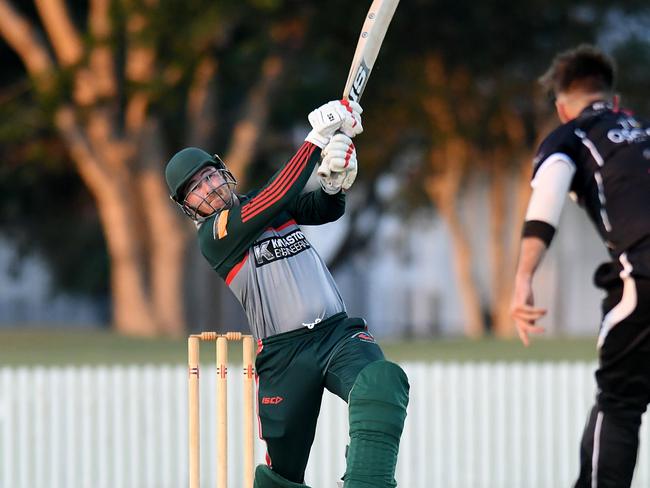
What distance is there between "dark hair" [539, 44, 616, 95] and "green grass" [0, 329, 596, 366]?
24.3 feet

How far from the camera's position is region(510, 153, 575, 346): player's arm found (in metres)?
4.57

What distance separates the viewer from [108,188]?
17.5m

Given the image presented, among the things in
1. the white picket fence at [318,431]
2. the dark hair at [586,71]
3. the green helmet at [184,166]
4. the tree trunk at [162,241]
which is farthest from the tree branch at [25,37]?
the dark hair at [586,71]

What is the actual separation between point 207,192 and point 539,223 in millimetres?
1318

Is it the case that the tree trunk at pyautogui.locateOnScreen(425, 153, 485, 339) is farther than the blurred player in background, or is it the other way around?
the tree trunk at pyautogui.locateOnScreen(425, 153, 485, 339)

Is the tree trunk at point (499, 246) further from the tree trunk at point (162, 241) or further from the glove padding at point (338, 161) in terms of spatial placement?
the glove padding at point (338, 161)

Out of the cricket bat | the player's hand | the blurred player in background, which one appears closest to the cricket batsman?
the cricket bat

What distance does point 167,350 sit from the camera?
560 inches

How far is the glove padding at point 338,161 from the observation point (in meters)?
4.97

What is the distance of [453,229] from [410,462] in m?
12.7

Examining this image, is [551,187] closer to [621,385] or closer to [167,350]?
[621,385]

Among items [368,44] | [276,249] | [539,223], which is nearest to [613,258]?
[539,223]

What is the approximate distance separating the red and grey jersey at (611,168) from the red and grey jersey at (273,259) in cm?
93

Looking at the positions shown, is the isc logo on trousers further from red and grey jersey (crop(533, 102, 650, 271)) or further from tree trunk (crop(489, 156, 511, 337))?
tree trunk (crop(489, 156, 511, 337))
